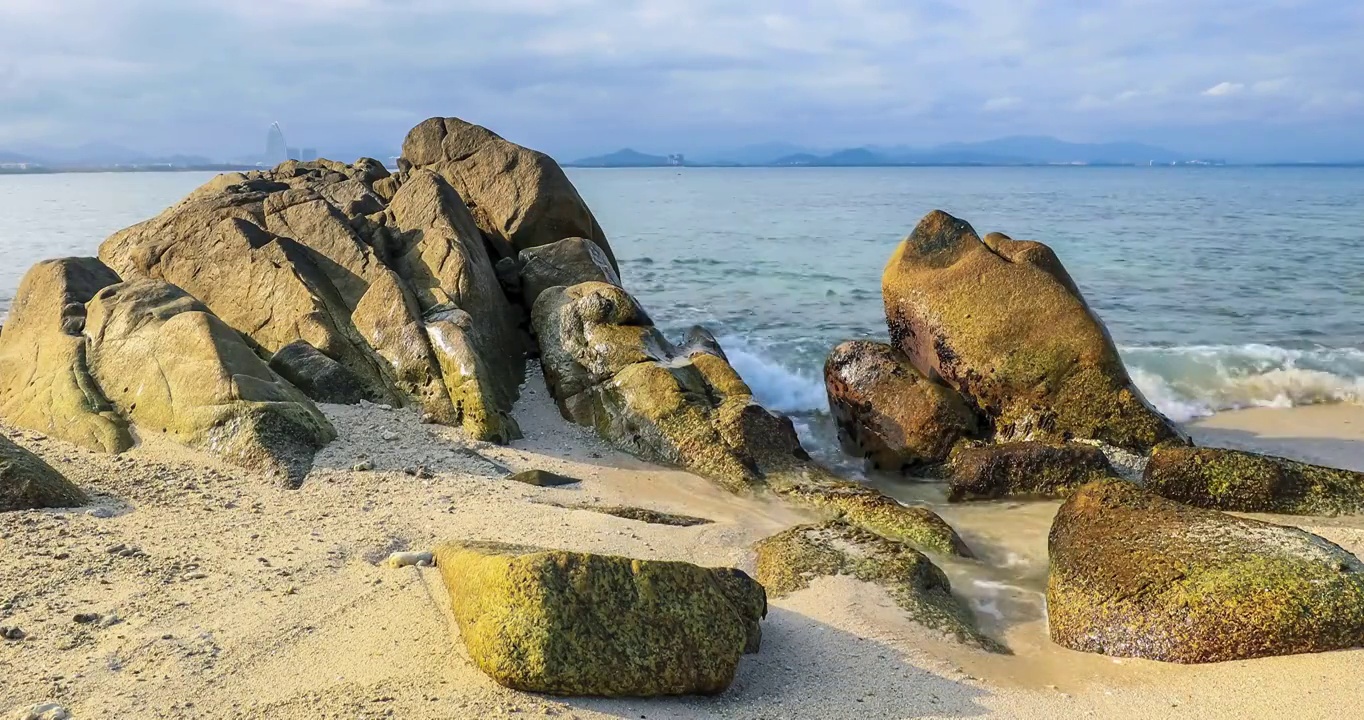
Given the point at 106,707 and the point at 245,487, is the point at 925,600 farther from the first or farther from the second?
Answer: the point at 245,487

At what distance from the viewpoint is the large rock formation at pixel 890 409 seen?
977cm

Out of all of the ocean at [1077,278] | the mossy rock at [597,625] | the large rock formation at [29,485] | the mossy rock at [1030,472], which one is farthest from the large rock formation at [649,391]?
the large rock formation at [29,485]

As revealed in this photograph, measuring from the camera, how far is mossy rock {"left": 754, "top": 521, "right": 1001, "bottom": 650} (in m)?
6.02

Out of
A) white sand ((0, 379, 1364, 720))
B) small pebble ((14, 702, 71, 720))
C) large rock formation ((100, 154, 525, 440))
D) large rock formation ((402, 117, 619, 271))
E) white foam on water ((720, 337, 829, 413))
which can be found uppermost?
large rock formation ((402, 117, 619, 271))

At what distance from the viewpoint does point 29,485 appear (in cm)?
661

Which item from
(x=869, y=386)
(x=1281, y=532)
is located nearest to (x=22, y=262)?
(x=869, y=386)

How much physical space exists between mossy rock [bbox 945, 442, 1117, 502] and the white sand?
0.40 m

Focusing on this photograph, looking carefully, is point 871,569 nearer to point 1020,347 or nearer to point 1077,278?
point 1020,347

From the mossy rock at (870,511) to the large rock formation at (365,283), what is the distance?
292 cm

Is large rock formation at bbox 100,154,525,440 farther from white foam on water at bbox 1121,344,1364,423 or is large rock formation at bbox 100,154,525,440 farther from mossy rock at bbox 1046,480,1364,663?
white foam on water at bbox 1121,344,1364,423

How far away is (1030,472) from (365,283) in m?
7.61

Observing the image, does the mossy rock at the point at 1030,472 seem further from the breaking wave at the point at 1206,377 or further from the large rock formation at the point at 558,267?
the large rock formation at the point at 558,267

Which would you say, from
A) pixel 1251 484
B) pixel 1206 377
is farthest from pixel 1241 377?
pixel 1251 484

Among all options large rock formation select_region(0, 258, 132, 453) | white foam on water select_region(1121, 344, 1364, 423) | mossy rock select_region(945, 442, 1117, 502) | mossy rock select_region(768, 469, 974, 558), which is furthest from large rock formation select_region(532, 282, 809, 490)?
white foam on water select_region(1121, 344, 1364, 423)
